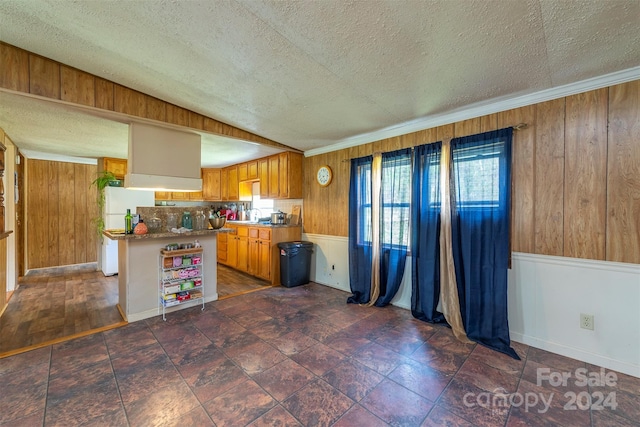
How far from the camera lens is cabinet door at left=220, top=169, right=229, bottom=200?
6.16 m

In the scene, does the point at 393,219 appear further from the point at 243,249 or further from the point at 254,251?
the point at 243,249

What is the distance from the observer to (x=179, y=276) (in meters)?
3.13

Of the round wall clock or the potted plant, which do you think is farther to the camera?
the potted plant

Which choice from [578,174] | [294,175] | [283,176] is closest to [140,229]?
[283,176]

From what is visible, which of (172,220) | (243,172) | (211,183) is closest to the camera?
A: (172,220)

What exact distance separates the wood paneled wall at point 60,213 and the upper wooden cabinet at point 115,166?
110 cm

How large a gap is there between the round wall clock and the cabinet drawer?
3.96 feet

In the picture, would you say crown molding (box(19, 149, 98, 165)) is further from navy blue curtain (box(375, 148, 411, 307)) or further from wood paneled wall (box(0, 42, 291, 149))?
navy blue curtain (box(375, 148, 411, 307))

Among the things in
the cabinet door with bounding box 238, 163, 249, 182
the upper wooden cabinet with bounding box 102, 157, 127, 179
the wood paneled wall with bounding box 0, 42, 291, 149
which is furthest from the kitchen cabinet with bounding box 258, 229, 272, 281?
the upper wooden cabinet with bounding box 102, 157, 127, 179

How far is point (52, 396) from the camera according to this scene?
1746 millimetres

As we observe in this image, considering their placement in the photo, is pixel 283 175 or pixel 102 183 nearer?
pixel 283 175

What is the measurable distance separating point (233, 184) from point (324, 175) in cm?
269

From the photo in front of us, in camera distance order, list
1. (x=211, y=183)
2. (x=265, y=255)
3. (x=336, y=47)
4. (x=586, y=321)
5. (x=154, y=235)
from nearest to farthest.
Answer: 1. (x=336, y=47)
2. (x=586, y=321)
3. (x=154, y=235)
4. (x=265, y=255)
5. (x=211, y=183)

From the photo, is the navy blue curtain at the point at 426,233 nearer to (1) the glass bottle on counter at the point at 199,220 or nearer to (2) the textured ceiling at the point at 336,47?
(2) the textured ceiling at the point at 336,47
